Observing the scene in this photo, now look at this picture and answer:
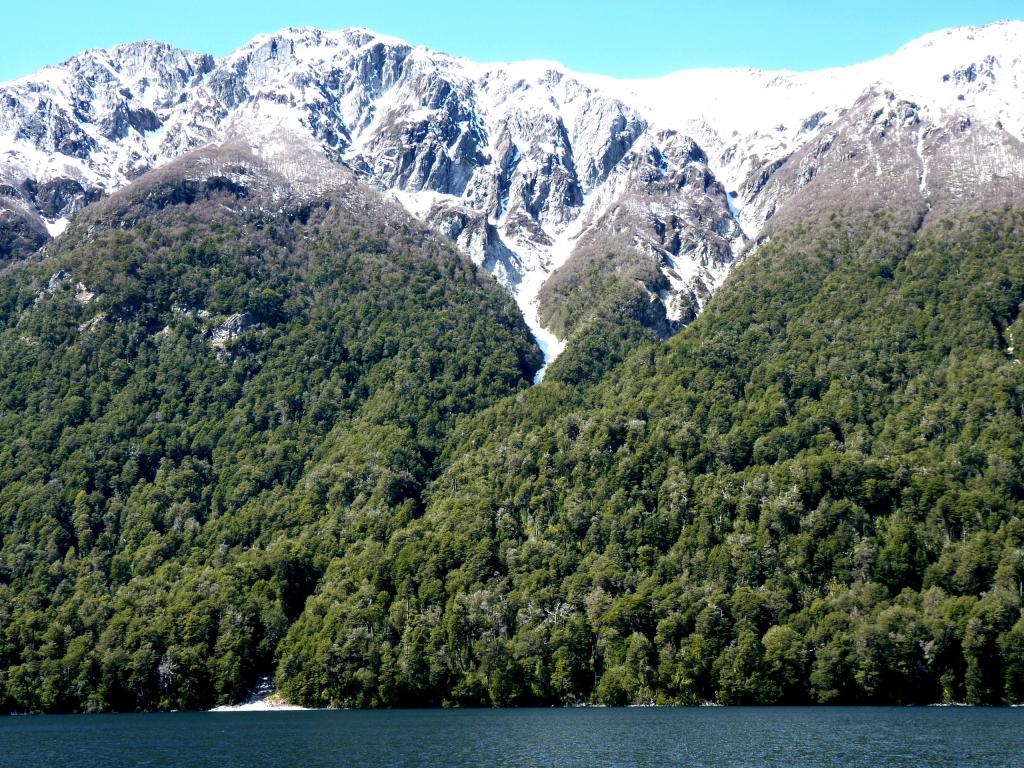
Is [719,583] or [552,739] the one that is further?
[719,583]

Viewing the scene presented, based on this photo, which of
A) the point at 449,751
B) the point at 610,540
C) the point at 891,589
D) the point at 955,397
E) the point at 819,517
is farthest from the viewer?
the point at 955,397

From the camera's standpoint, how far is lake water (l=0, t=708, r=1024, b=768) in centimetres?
8031

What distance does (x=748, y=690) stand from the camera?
139m

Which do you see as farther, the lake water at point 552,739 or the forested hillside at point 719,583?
the forested hillside at point 719,583

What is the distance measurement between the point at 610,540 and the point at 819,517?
37.0 meters

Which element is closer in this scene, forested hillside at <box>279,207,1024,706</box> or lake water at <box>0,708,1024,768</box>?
lake water at <box>0,708,1024,768</box>

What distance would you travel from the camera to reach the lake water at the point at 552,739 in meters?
80.3

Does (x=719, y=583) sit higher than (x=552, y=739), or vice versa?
(x=719, y=583)

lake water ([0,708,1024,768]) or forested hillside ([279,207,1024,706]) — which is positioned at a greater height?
forested hillside ([279,207,1024,706])

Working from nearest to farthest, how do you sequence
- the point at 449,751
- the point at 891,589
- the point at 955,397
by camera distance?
1. the point at 449,751
2. the point at 891,589
3. the point at 955,397

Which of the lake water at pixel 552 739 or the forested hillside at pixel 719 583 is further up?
the forested hillside at pixel 719 583

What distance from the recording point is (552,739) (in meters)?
97.0

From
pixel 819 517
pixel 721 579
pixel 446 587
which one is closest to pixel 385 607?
pixel 446 587

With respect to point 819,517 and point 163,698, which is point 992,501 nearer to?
point 819,517
